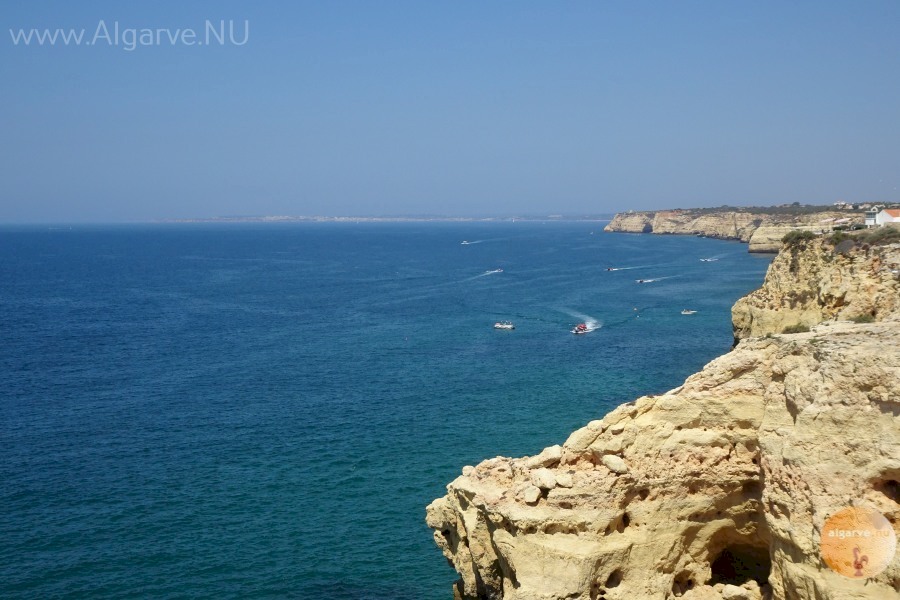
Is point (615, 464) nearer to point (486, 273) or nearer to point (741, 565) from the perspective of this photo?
point (741, 565)

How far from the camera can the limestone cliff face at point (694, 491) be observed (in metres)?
13.6

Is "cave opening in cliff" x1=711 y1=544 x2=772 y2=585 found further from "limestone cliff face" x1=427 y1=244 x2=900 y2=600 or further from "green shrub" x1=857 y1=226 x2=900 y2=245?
"green shrub" x1=857 y1=226 x2=900 y2=245

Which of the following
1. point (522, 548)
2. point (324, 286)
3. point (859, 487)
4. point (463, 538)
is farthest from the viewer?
point (324, 286)

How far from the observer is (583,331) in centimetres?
6950

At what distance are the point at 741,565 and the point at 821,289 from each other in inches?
1007

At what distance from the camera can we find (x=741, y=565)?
18.7 meters

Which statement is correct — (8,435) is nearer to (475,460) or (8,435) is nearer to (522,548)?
(475,460)

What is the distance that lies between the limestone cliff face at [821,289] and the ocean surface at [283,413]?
6.47 meters

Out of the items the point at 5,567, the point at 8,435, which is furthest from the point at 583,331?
the point at 5,567

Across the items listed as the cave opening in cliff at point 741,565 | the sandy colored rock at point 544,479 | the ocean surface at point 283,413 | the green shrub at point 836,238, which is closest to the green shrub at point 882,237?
the green shrub at point 836,238

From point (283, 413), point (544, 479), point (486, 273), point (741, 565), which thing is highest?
point (544, 479)

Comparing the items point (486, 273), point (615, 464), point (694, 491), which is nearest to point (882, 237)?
point (694, 491)

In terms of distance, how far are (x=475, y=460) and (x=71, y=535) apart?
1785 cm

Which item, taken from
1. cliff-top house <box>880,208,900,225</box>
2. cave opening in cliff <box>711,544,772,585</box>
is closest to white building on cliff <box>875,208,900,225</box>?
cliff-top house <box>880,208,900,225</box>
